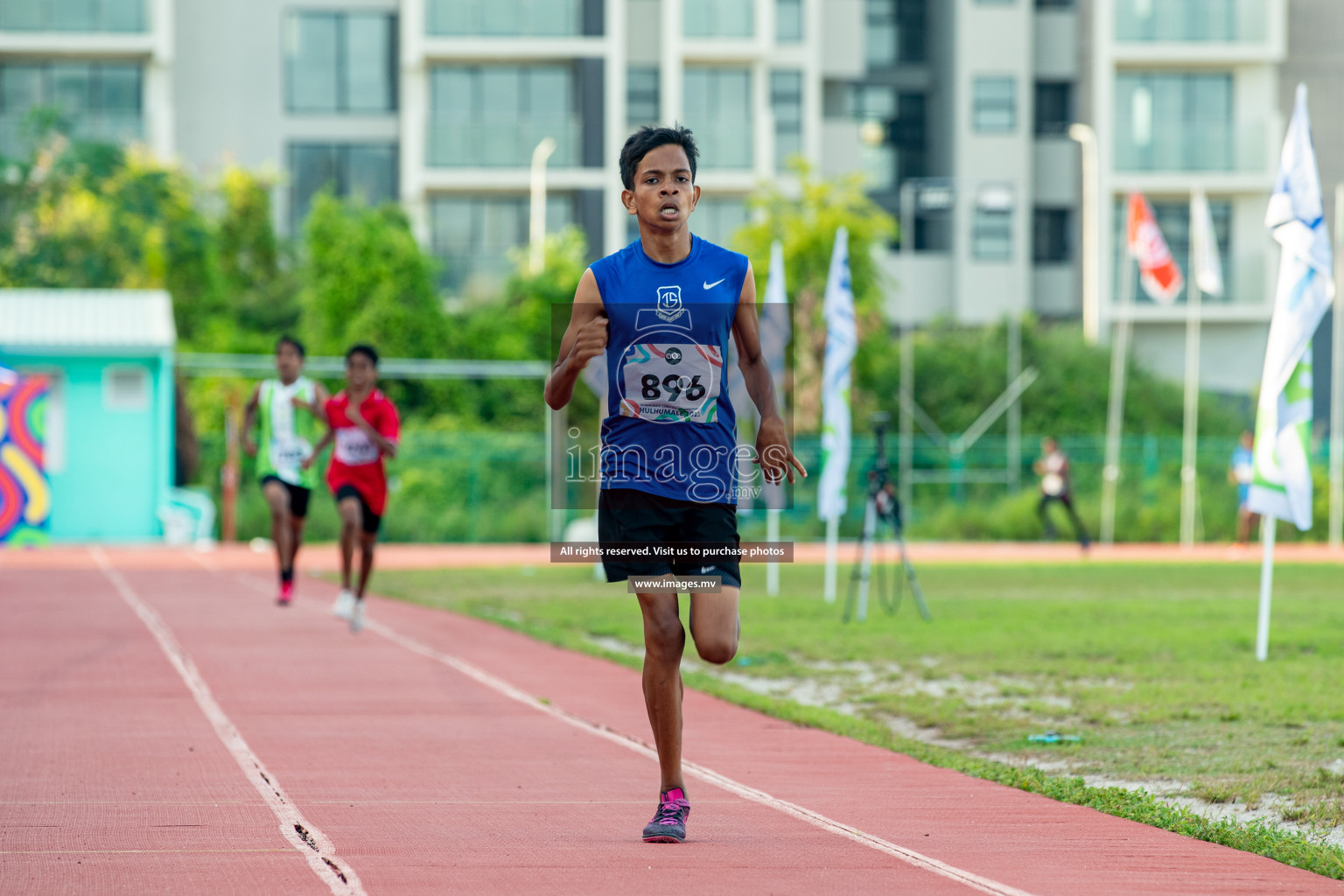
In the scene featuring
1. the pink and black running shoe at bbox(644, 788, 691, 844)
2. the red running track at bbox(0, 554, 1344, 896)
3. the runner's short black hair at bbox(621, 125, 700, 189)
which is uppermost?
the runner's short black hair at bbox(621, 125, 700, 189)

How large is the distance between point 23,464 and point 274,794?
2336 centimetres

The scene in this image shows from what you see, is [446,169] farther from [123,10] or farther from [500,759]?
[500,759]

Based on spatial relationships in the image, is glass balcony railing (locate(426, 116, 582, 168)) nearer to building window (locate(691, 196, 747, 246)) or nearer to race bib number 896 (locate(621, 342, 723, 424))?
building window (locate(691, 196, 747, 246))

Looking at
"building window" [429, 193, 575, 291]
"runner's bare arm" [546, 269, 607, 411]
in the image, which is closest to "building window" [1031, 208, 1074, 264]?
"building window" [429, 193, 575, 291]

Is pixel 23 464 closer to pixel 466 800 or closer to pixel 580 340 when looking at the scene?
pixel 466 800

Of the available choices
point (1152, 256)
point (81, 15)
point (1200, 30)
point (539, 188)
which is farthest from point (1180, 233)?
point (81, 15)

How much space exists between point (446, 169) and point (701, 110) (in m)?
6.93

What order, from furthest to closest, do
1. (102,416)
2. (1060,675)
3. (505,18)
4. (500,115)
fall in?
(500,115), (505,18), (102,416), (1060,675)

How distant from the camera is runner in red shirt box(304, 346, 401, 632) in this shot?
45.3 ft

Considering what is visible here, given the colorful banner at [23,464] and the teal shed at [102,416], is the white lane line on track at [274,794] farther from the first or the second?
the teal shed at [102,416]

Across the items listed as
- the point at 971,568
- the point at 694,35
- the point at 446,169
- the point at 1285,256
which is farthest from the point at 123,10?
the point at 1285,256

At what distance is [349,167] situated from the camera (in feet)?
155

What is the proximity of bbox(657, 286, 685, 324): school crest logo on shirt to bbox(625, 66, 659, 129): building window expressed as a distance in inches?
1598

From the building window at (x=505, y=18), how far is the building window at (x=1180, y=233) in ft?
50.1
